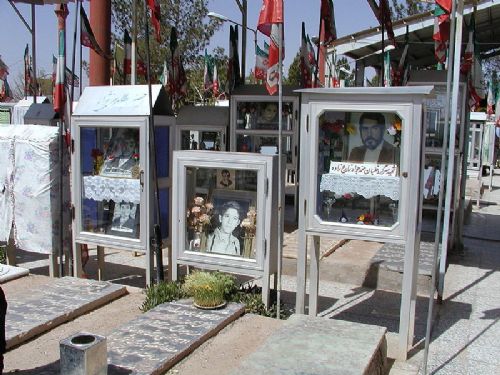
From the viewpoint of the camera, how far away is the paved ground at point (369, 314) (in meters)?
4.84

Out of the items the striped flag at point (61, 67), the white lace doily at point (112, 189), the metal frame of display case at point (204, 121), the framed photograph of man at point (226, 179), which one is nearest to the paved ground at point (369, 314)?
the white lace doily at point (112, 189)

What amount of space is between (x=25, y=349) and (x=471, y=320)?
4.52m

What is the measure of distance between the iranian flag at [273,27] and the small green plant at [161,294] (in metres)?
2.36

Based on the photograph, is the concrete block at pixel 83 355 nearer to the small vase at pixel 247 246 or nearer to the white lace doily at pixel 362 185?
the small vase at pixel 247 246

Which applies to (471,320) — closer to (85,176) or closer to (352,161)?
(352,161)

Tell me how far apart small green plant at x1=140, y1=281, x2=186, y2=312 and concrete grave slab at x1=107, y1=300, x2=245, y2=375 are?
129 millimetres

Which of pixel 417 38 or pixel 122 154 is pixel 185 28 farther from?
pixel 122 154

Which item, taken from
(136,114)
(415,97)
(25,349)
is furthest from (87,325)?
(415,97)

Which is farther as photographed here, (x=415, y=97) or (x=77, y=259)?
(x=77, y=259)

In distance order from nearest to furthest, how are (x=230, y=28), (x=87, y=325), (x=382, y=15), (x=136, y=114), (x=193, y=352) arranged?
(x=193, y=352)
(x=87, y=325)
(x=136, y=114)
(x=382, y=15)
(x=230, y=28)

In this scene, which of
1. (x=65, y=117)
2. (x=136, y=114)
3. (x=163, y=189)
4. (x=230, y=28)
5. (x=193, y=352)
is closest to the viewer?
(x=193, y=352)

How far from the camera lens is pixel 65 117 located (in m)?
7.14

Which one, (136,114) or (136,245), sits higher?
(136,114)

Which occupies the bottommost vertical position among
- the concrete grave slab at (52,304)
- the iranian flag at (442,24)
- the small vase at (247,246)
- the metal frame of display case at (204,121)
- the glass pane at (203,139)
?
the concrete grave slab at (52,304)
